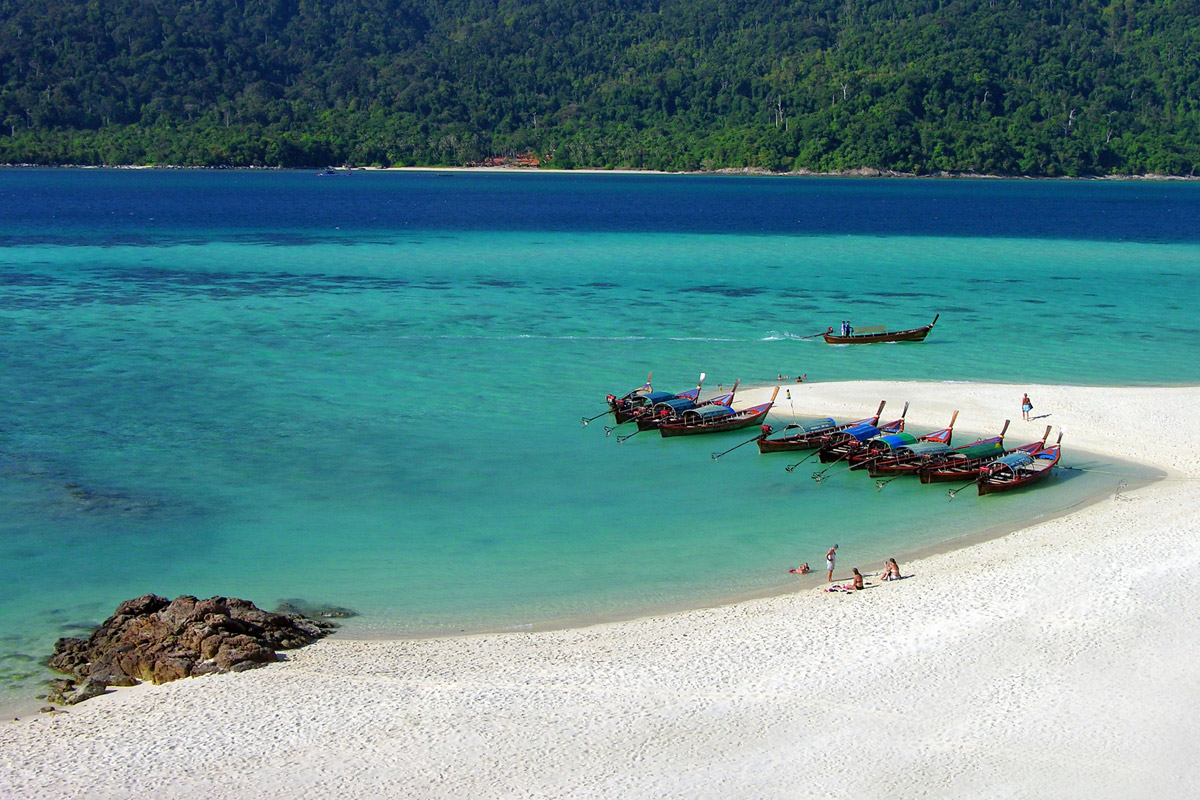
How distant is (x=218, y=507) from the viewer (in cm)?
3541

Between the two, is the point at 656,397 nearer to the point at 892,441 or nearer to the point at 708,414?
the point at 708,414

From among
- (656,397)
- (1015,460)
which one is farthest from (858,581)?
(656,397)

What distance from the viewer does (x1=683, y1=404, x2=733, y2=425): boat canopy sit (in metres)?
43.9

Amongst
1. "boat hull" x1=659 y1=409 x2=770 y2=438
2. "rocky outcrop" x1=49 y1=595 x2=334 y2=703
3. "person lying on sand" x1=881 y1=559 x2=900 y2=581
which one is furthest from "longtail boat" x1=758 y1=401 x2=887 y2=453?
"rocky outcrop" x1=49 y1=595 x2=334 y2=703

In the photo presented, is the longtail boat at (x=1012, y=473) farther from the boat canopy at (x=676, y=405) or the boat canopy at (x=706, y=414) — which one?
the boat canopy at (x=676, y=405)

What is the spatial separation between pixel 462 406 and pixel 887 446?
17.4 metres

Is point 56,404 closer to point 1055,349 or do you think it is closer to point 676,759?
point 676,759

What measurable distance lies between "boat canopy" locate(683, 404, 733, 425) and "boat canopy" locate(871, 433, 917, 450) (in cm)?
633

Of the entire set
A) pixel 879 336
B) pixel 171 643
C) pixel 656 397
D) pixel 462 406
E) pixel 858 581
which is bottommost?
pixel 462 406

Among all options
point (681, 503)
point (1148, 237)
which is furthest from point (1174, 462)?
point (1148, 237)

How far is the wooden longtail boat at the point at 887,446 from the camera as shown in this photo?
39125 millimetres

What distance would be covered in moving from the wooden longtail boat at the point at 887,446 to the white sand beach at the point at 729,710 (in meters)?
8.91

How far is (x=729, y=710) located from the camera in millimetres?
23328

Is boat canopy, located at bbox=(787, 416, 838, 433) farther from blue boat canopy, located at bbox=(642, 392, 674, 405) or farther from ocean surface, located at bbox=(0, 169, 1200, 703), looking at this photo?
blue boat canopy, located at bbox=(642, 392, 674, 405)
